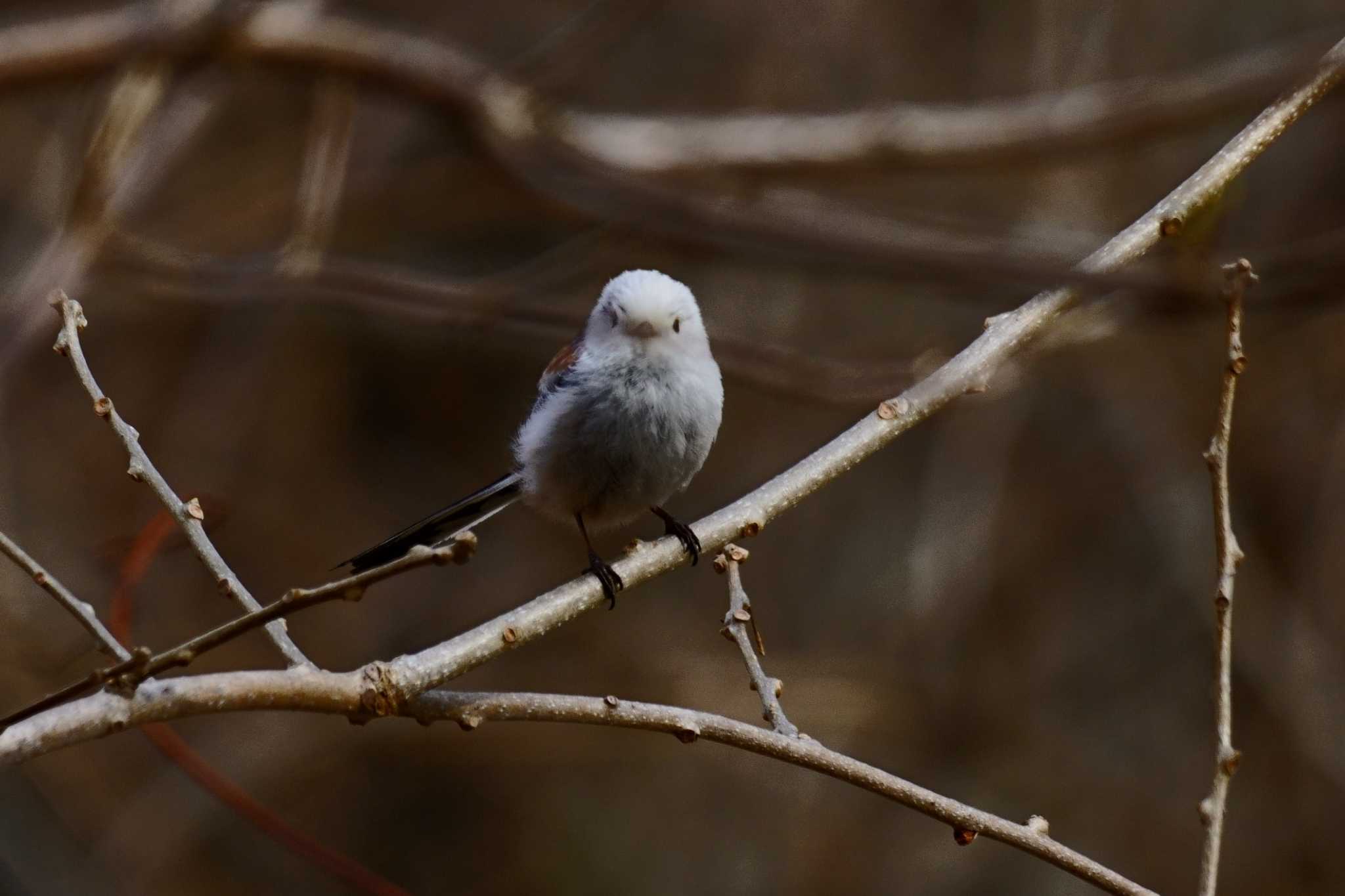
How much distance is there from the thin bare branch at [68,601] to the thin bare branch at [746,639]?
40.1 inches

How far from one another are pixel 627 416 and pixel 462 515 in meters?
0.51

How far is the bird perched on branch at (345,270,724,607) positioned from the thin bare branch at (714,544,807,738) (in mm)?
382

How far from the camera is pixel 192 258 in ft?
13.9

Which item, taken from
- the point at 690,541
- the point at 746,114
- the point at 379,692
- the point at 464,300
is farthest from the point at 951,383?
the point at 746,114

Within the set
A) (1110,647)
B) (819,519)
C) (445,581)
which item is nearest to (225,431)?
(445,581)

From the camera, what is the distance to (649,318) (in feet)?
9.60

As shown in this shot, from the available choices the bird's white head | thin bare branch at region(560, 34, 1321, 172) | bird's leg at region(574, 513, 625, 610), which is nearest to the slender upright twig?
thin bare branch at region(560, 34, 1321, 172)

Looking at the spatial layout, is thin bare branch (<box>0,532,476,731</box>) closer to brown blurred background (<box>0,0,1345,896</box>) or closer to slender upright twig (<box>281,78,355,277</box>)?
slender upright twig (<box>281,78,355,277</box>)

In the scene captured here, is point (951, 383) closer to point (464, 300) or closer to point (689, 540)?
point (689, 540)

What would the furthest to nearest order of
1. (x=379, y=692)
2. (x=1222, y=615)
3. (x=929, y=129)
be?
(x=929, y=129)
(x=1222, y=615)
(x=379, y=692)

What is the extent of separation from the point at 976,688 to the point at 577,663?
6.39ft

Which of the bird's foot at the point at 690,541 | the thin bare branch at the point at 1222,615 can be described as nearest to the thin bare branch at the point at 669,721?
the thin bare branch at the point at 1222,615

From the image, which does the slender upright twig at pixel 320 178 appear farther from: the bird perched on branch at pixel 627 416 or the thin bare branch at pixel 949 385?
the thin bare branch at pixel 949 385

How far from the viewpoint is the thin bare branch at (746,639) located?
2.19m
